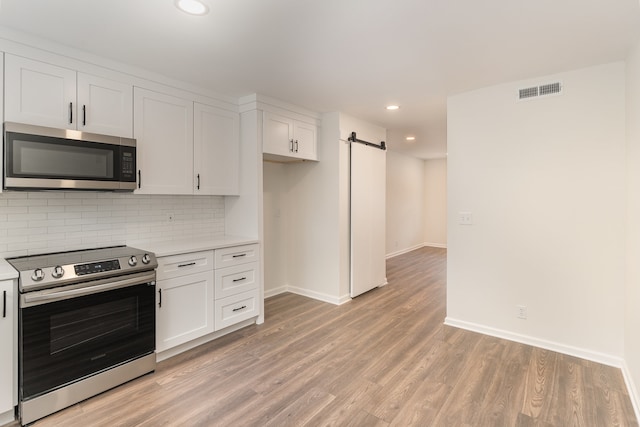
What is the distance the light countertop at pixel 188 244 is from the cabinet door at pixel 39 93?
43.9 inches

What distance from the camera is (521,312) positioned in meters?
3.10

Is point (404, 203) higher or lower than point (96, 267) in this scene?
higher

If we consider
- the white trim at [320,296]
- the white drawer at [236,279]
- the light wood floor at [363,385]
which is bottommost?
the light wood floor at [363,385]

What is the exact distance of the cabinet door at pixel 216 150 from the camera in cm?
323

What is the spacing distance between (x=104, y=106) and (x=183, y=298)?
5.42 feet

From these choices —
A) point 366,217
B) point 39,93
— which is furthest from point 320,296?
point 39,93

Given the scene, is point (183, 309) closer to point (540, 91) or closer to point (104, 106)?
point (104, 106)

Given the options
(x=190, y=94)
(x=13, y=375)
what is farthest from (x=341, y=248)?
(x=13, y=375)

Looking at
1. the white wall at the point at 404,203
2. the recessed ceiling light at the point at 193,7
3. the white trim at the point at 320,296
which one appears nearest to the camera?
the recessed ceiling light at the point at 193,7

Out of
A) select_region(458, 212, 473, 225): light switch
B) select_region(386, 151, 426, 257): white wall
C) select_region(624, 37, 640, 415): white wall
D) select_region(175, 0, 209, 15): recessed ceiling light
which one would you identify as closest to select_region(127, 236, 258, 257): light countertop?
select_region(175, 0, 209, 15): recessed ceiling light

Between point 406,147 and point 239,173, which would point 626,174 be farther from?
point 406,147

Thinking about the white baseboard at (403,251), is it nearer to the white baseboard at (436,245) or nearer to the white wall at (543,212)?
the white baseboard at (436,245)

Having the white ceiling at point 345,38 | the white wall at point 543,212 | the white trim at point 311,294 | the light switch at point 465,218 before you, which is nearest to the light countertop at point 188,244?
the white trim at point 311,294

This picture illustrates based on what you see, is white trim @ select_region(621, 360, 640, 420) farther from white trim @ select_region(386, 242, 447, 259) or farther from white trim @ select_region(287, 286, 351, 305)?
white trim @ select_region(386, 242, 447, 259)
